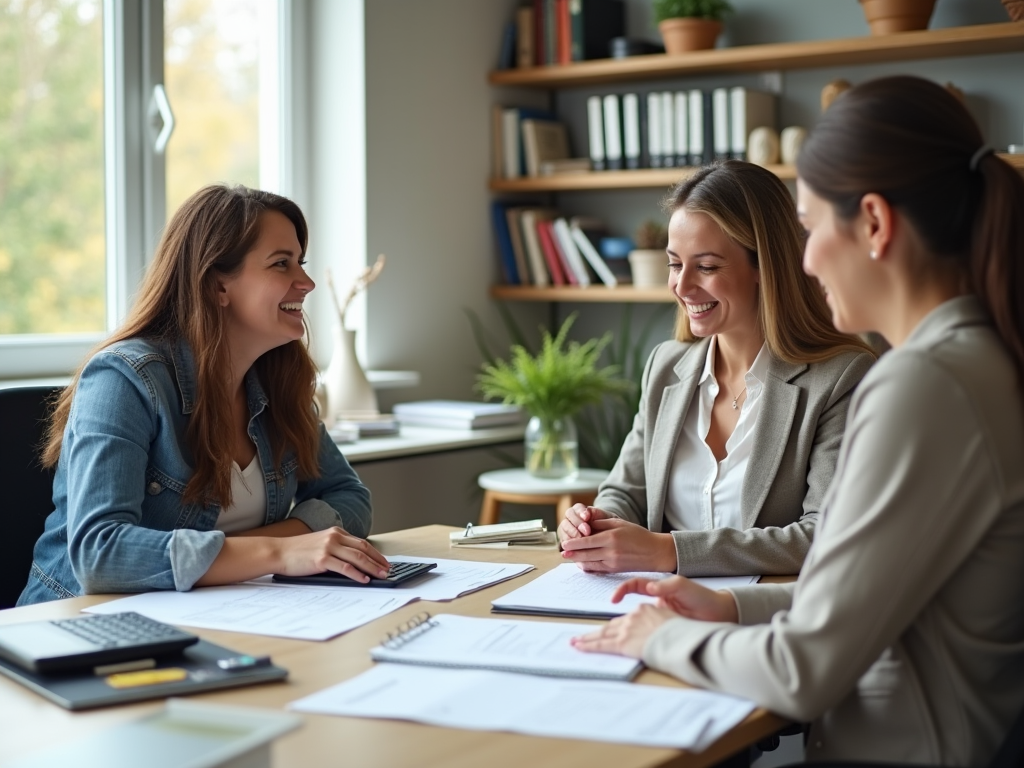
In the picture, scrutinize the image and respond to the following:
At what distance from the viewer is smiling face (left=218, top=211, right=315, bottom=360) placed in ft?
7.01

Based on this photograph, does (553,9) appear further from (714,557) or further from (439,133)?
(714,557)

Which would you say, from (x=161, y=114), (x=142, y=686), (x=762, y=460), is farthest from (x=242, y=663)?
(x=161, y=114)

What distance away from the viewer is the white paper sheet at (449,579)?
5.57ft

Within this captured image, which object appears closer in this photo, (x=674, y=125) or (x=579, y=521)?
(x=579, y=521)

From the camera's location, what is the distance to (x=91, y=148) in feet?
11.0

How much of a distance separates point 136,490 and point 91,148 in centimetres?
182

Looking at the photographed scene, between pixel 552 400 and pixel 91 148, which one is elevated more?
pixel 91 148

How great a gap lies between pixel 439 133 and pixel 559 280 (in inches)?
25.9

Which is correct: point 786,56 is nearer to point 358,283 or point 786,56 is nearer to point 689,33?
point 689,33

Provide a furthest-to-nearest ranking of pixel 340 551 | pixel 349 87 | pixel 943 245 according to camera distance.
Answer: pixel 349 87 < pixel 340 551 < pixel 943 245

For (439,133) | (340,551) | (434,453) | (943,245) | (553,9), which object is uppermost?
(553,9)

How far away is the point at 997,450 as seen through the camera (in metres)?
1.17

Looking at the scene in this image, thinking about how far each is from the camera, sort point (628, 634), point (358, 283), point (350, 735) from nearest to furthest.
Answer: point (350, 735) < point (628, 634) < point (358, 283)

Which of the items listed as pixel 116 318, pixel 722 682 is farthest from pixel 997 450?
pixel 116 318
